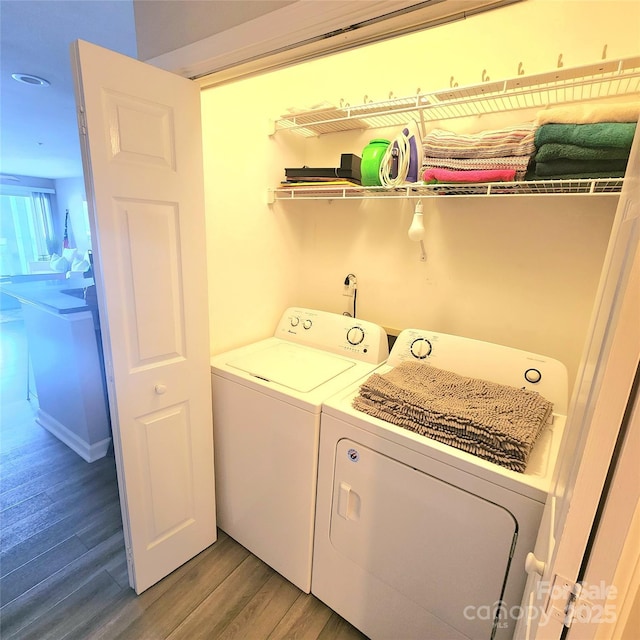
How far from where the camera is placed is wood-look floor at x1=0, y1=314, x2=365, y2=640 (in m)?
1.38

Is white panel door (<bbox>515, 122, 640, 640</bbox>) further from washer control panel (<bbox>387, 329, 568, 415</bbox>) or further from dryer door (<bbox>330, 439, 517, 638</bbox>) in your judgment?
washer control panel (<bbox>387, 329, 568, 415</bbox>)

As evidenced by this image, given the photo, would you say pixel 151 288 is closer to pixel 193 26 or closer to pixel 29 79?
pixel 193 26

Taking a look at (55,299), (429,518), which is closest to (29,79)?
(55,299)

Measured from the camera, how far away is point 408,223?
5.79ft

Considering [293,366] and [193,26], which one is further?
[293,366]

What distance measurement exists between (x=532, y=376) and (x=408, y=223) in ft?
2.94

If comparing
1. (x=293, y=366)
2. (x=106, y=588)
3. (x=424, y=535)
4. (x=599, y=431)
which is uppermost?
(x=599, y=431)

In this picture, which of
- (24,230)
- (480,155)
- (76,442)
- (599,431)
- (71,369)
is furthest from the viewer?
(24,230)

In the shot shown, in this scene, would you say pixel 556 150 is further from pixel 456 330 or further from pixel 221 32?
pixel 221 32

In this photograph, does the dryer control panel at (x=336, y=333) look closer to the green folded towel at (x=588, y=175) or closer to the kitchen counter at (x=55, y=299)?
the green folded towel at (x=588, y=175)

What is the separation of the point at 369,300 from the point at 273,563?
1.37 metres

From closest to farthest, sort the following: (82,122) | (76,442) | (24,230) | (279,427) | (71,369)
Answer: (82,122), (279,427), (71,369), (76,442), (24,230)

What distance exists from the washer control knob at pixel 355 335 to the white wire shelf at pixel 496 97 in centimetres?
96

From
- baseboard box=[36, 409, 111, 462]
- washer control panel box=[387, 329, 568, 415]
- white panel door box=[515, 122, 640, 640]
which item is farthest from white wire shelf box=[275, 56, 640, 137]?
baseboard box=[36, 409, 111, 462]
